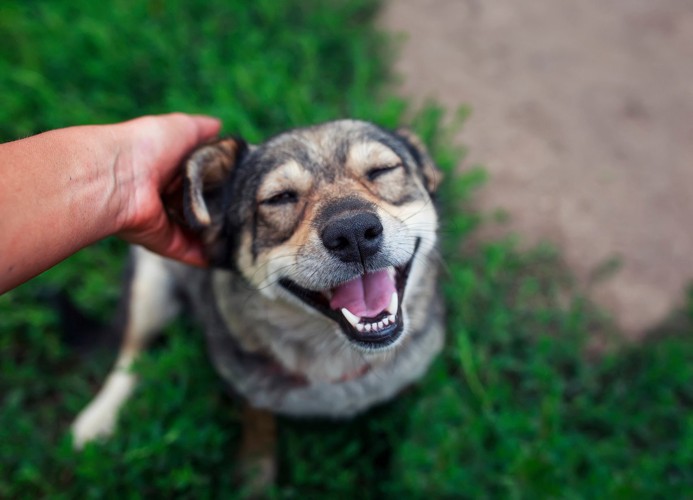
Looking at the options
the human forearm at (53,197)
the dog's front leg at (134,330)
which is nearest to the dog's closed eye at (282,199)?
the human forearm at (53,197)

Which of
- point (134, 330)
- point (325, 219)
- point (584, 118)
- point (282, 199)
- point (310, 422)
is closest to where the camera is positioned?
point (325, 219)

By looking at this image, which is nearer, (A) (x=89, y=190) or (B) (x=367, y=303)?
(A) (x=89, y=190)

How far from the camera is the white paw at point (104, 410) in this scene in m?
3.23

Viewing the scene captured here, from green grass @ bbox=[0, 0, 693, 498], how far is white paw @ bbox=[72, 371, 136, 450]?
14 centimetres

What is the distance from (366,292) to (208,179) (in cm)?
101

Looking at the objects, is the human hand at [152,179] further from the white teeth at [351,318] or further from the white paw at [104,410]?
the white paw at [104,410]

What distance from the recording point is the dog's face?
2.14 meters

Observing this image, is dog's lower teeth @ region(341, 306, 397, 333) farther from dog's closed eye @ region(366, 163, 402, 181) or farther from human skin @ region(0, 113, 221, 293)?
human skin @ region(0, 113, 221, 293)

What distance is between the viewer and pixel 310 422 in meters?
3.27

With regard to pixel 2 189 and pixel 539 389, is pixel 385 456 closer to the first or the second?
pixel 539 389

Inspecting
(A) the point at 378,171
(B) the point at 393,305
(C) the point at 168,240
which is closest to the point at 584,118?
(A) the point at 378,171

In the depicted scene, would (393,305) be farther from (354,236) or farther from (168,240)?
(168,240)

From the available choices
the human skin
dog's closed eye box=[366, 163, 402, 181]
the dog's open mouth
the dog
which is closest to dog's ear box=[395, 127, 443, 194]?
the dog

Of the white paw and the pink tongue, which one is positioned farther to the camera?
the white paw
